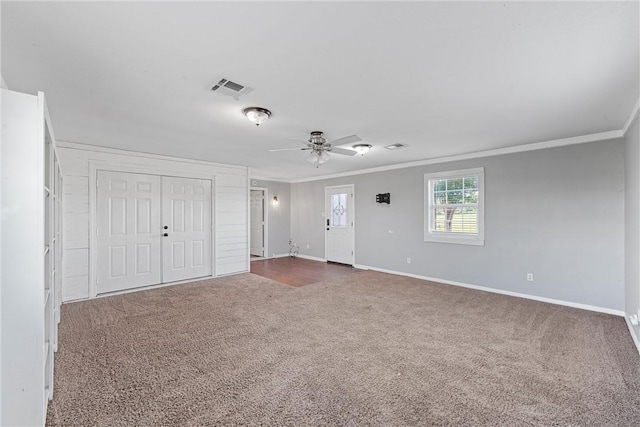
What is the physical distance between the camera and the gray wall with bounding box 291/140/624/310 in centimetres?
376

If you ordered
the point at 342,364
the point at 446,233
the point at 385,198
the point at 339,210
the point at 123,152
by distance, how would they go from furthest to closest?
the point at 339,210
the point at 385,198
the point at 446,233
the point at 123,152
the point at 342,364

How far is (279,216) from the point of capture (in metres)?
8.50

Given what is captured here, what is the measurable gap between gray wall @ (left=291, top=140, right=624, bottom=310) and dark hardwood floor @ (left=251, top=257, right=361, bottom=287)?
1.40 metres

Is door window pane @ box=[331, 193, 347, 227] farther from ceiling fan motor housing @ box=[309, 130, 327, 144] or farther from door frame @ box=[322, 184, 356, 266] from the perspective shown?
ceiling fan motor housing @ box=[309, 130, 327, 144]

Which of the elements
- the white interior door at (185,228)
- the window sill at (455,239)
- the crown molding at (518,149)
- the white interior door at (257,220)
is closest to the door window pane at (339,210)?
the crown molding at (518,149)

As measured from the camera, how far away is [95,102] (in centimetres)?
273

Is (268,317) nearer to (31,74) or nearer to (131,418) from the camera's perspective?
(131,418)

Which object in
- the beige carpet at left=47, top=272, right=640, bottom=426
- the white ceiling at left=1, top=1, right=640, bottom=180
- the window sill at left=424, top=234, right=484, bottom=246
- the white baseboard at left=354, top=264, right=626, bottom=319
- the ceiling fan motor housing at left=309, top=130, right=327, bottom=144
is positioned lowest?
the beige carpet at left=47, top=272, right=640, bottom=426

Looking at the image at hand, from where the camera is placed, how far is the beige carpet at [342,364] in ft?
6.23

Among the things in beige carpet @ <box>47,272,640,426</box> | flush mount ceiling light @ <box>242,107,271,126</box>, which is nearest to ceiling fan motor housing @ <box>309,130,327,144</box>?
flush mount ceiling light @ <box>242,107,271,126</box>

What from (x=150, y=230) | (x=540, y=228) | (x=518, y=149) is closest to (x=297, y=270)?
(x=150, y=230)

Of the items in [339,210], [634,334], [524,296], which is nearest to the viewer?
[634,334]

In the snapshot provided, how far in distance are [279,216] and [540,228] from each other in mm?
6165

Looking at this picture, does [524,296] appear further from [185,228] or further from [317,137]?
[185,228]
